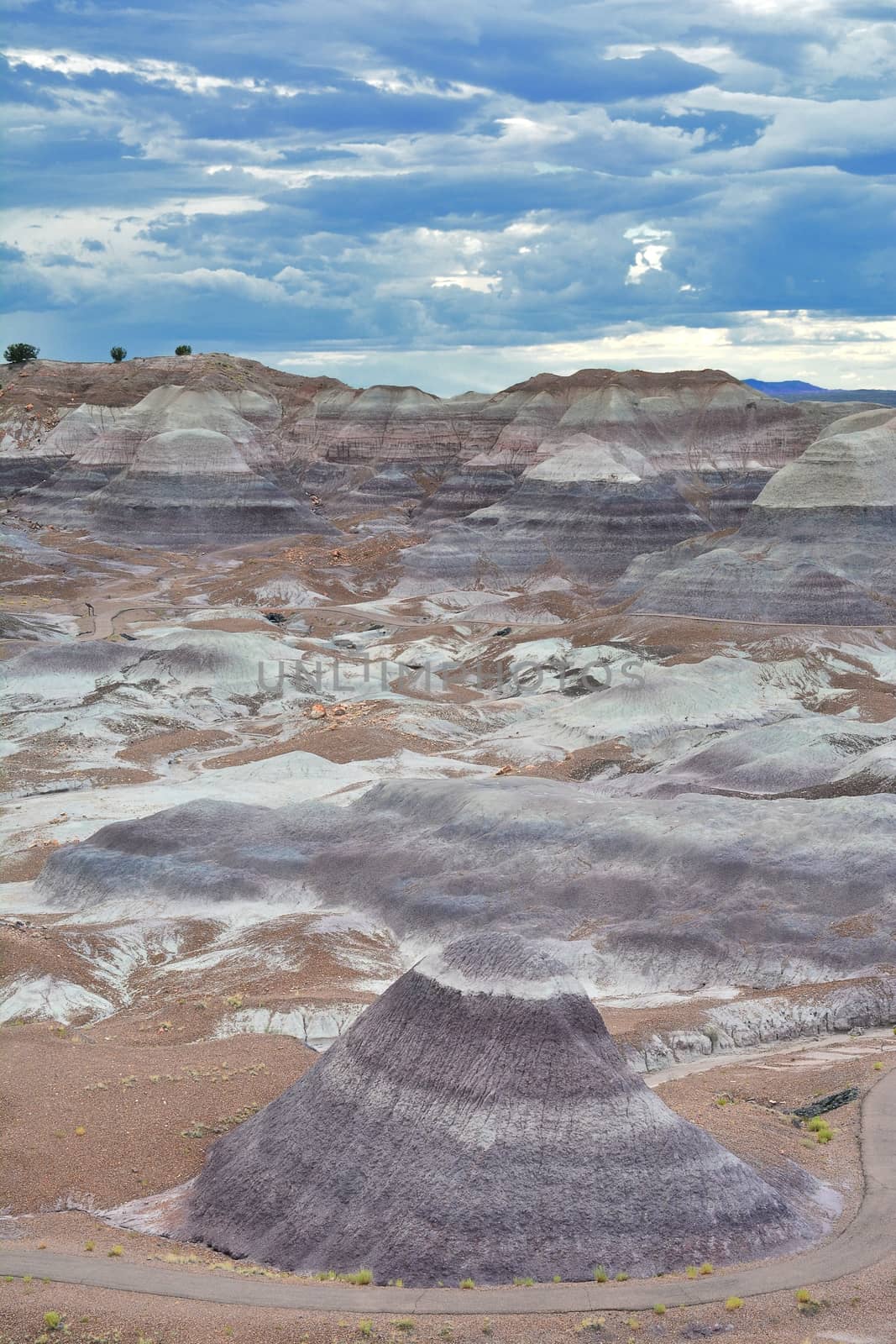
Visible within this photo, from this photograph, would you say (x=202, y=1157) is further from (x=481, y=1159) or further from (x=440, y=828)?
(x=440, y=828)

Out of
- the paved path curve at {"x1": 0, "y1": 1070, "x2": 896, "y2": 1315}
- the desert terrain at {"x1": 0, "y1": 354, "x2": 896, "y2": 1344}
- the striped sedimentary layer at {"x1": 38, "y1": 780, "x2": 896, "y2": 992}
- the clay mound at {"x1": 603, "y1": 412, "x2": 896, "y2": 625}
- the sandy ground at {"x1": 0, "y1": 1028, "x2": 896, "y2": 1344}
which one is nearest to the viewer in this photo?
the sandy ground at {"x1": 0, "y1": 1028, "x2": 896, "y2": 1344}

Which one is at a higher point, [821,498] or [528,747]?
[821,498]

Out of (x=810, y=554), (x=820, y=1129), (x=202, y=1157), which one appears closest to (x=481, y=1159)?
(x=202, y=1157)

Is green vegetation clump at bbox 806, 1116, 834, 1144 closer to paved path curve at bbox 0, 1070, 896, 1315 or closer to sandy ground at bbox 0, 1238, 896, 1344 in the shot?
paved path curve at bbox 0, 1070, 896, 1315

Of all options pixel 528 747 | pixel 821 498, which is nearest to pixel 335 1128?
pixel 528 747

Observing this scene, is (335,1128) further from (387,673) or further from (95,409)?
(95,409)

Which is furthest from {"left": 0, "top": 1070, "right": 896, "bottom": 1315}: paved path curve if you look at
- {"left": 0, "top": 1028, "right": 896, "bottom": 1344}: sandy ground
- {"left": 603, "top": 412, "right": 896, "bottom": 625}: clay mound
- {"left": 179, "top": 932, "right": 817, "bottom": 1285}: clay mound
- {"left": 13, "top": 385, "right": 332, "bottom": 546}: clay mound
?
{"left": 13, "top": 385, "right": 332, "bottom": 546}: clay mound

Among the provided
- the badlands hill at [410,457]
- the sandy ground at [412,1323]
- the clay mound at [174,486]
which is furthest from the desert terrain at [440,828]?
the badlands hill at [410,457]
